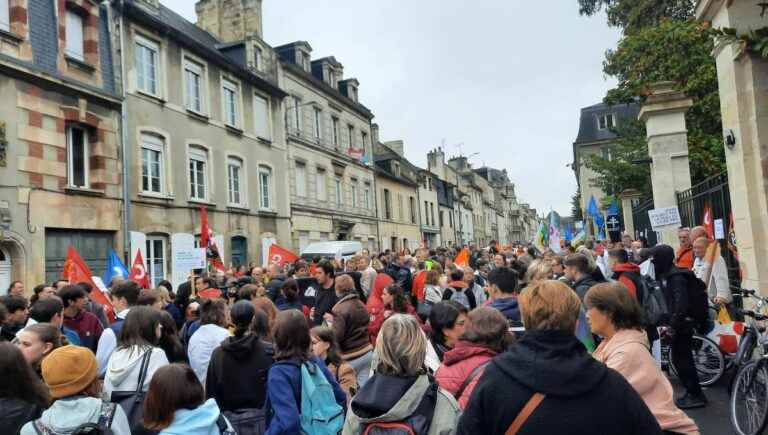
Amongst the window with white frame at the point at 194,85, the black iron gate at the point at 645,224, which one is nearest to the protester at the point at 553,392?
the black iron gate at the point at 645,224

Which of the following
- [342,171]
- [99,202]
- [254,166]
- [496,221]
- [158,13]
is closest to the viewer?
[99,202]

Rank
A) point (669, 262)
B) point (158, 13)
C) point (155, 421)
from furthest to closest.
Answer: point (158, 13), point (669, 262), point (155, 421)

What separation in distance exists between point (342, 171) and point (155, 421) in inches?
1028

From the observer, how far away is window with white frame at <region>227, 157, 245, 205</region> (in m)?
19.4

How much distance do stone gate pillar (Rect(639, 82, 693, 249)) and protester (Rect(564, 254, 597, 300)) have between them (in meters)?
5.56

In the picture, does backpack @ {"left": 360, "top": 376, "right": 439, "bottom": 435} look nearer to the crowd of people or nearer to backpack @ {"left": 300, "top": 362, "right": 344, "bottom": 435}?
the crowd of people

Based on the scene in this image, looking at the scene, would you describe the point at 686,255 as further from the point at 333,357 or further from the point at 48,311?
the point at 48,311

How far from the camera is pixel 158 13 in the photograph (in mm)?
17094


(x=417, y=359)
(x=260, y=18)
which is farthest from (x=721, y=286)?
(x=260, y=18)

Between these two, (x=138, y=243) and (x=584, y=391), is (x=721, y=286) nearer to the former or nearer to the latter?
(x=584, y=391)

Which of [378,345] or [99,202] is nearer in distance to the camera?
[378,345]

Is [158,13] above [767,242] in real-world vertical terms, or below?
above

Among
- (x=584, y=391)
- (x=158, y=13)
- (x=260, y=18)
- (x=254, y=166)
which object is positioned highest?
(x=260, y=18)

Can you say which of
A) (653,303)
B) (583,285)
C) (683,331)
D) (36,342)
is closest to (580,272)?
(583,285)
